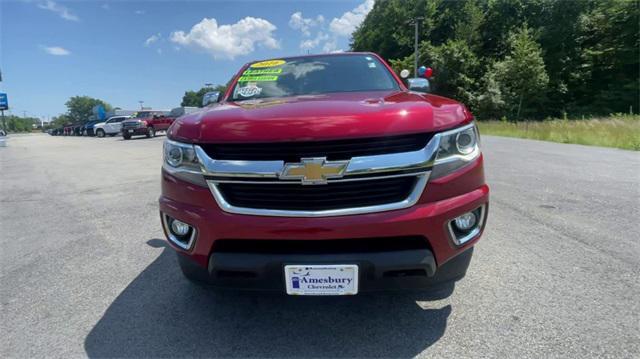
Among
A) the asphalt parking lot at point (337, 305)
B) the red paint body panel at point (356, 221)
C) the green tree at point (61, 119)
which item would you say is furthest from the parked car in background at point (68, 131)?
the green tree at point (61, 119)

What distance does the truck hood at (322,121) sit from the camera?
5.97 feet

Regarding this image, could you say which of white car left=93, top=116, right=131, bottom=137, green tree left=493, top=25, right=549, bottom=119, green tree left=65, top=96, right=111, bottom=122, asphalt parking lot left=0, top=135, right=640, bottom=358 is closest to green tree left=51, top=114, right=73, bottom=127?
green tree left=65, top=96, right=111, bottom=122

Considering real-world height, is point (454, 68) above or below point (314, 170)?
above

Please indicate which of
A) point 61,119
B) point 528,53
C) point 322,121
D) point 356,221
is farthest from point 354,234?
point 61,119

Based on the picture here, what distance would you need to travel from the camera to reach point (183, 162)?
203 centimetres

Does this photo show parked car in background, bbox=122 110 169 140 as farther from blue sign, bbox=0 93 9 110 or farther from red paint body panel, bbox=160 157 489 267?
red paint body panel, bbox=160 157 489 267

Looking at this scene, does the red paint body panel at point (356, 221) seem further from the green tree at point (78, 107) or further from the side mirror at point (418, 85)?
the green tree at point (78, 107)

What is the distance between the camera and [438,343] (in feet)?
6.63

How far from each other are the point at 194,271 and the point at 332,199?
0.87 meters

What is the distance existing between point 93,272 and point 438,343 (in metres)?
2.75

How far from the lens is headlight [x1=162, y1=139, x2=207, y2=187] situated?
197 cm

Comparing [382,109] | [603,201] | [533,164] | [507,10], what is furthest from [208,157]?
[507,10]

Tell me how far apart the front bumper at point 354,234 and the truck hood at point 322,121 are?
0.29 metres

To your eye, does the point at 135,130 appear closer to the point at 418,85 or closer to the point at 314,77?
the point at 314,77
